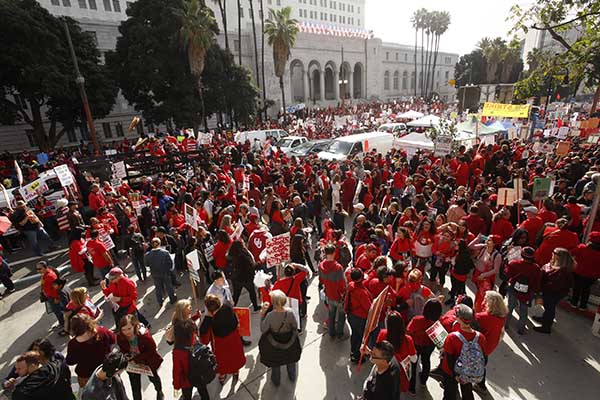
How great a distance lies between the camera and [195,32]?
24.7 meters

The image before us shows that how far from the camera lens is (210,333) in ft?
13.8

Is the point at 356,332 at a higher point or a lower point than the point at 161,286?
higher

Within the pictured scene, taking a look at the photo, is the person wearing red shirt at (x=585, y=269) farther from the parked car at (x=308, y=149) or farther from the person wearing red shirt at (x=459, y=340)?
the parked car at (x=308, y=149)

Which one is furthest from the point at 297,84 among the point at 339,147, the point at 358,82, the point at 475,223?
the point at 475,223

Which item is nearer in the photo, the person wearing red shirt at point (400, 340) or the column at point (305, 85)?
the person wearing red shirt at point (400, 340)

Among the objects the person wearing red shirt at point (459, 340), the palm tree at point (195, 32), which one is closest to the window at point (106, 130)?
the palm tree at point (195, 32)

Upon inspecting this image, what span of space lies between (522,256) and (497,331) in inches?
69.9

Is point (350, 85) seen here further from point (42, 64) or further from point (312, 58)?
point (42, 64)

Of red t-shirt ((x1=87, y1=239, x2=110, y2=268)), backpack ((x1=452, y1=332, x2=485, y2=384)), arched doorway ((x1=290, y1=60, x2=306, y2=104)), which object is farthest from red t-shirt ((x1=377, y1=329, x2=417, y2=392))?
arched doorway ((x1=290, y1=60, x2=306, y2=104))

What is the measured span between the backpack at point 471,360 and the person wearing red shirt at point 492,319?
39cm

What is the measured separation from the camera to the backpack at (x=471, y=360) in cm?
355

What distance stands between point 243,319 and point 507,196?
646cm

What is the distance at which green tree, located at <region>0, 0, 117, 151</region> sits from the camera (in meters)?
19.4

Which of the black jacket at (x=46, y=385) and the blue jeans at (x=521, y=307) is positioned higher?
the black jacket at (x=46, y=385)
